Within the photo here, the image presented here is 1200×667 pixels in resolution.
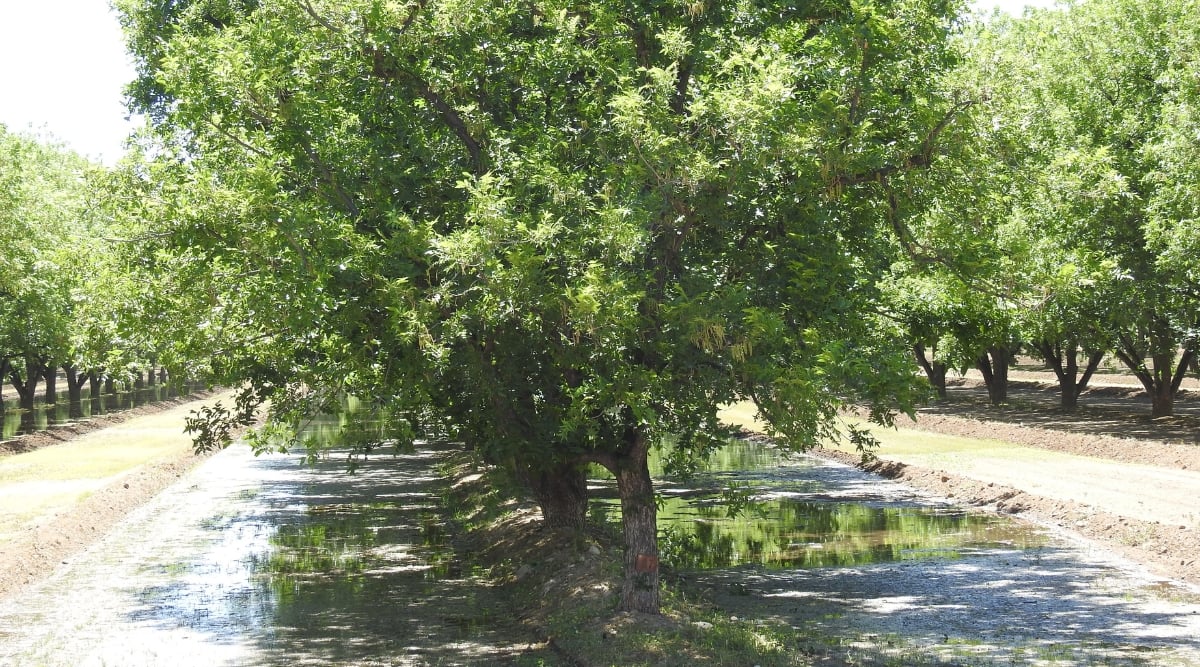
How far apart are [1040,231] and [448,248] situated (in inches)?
1317

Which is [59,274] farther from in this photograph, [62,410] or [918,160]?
[918,160]

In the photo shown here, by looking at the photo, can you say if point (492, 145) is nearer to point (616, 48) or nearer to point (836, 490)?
point (616, 48)

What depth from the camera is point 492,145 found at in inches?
591

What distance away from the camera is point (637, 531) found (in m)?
15.7

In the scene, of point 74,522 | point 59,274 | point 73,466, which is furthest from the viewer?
point 59,274

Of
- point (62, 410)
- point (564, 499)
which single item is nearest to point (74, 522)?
point (564, 499)

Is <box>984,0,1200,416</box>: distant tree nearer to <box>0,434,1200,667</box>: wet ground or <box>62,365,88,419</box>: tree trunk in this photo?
<box>0,434,1200,667</box>: wet ground

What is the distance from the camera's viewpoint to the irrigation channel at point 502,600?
15461mm

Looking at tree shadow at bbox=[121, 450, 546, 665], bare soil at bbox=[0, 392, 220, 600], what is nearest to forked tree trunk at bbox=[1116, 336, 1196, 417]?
tree shadow at bbox=[121, 450, 546, 665]

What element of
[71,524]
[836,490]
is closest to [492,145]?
[71,524]

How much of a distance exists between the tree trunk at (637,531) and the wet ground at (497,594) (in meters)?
1.32

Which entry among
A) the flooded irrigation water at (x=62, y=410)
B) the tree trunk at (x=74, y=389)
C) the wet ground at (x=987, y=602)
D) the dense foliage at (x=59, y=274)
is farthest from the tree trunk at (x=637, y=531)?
the tree trunk at (x=74, y=389)

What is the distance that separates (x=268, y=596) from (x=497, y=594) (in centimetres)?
384

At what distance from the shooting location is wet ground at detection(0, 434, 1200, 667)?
15453 millimetres
